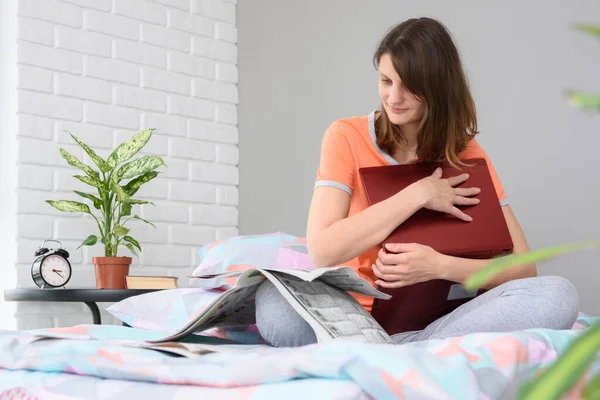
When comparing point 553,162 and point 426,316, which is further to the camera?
point 553,162

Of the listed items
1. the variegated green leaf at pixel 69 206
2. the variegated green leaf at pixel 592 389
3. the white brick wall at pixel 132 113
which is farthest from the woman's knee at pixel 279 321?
the white brick wall at pixel 132 113

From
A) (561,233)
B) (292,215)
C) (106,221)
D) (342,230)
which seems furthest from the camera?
(292,215)

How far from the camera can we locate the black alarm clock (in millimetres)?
2330

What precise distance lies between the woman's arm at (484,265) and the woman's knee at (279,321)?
0.30m

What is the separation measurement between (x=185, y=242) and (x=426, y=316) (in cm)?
161

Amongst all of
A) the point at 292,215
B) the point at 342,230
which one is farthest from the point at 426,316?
the point at 292,215

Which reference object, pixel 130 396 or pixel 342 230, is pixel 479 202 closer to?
pixel 342 230

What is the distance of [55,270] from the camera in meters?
2.37

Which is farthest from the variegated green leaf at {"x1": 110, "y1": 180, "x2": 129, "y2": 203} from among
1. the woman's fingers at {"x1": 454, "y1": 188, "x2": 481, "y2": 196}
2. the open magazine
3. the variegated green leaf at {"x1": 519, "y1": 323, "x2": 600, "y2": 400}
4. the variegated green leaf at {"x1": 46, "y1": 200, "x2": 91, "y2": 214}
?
the variegated green leaf at {"x1": 519, "y1": 323, "x2": 600, "y2": 400}

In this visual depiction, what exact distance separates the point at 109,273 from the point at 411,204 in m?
1.30

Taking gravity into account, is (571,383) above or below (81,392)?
above

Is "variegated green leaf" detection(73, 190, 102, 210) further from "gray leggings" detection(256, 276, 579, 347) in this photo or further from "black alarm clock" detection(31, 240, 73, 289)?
"gray leggings" detection(256, 276, 579, 347)

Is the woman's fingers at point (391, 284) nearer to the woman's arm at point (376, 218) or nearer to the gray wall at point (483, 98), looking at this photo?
the woman's arm at point (376, 218)

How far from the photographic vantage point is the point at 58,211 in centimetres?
258
